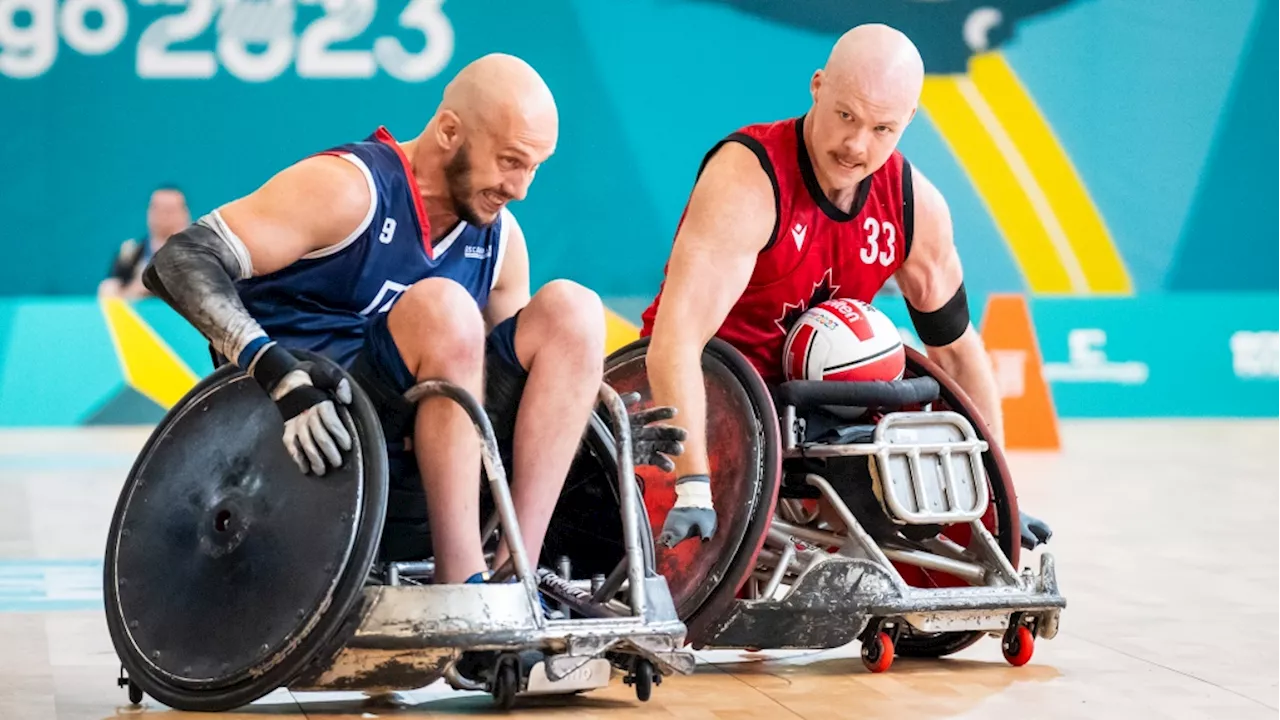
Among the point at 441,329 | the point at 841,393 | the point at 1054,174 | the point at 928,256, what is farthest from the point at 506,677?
the point at 1054,174

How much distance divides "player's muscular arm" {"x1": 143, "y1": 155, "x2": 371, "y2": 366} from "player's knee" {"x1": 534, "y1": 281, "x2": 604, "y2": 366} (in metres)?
0.40

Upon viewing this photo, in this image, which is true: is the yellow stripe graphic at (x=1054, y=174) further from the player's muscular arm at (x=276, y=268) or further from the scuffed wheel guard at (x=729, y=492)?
the player's muscular arm at (x=276, y=268)

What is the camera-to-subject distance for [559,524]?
13.5 feet

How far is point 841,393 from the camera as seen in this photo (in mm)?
4336

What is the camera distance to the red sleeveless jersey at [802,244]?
4438mm

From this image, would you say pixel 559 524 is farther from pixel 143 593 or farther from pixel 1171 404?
pixel 1171 404

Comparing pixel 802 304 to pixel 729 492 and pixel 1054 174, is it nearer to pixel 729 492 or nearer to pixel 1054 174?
pixel 729 492

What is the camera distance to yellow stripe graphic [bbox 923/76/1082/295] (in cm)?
1290

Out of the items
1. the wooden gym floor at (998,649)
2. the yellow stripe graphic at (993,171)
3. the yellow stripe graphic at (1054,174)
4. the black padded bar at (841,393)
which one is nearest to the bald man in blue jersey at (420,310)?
the wooden gym floor at (998,649)

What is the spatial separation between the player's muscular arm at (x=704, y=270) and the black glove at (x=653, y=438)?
0.35m

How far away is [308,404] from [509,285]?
74 centimetres

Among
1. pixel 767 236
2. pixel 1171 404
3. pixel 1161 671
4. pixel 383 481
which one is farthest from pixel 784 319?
pixel 1171 404

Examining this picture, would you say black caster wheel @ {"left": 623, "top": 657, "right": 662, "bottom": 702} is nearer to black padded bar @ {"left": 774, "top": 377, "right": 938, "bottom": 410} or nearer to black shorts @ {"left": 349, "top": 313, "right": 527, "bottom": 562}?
black shorts @ {"left": 349, "top": 313, "right": 527, "bottom": 562}

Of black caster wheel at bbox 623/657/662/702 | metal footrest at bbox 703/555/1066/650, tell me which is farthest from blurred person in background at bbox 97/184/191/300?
black caster wheel at bbox 623/657/662/702
